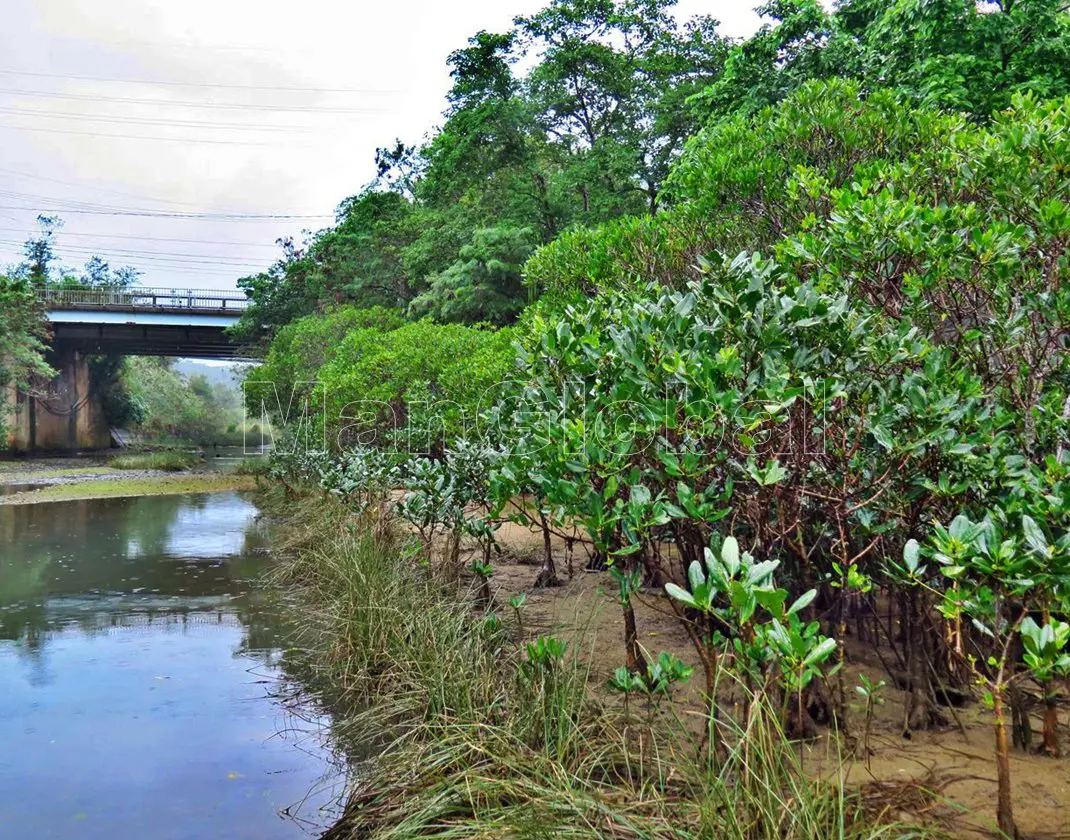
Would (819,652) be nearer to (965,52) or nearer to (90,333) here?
(965,52)

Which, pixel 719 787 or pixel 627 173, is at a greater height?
pixel 627 173

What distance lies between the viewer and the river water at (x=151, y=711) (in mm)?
4414

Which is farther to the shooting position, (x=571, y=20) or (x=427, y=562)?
(x=571, y=20)

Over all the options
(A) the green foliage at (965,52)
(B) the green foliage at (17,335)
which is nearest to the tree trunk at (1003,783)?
(A) the green foliage at (965,52)

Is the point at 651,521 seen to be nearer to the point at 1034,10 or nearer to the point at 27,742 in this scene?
the point at 27,742

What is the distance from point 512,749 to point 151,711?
3.12 meters

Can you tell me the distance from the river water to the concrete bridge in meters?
32.2

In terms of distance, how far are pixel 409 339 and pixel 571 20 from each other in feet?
39.6

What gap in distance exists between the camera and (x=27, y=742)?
5.21 metres

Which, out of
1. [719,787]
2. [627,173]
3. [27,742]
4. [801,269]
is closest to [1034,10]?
[801,269]

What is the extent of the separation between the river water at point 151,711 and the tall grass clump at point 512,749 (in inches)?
16.1

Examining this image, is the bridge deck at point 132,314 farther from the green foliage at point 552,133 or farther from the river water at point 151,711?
the river water at point 151,711

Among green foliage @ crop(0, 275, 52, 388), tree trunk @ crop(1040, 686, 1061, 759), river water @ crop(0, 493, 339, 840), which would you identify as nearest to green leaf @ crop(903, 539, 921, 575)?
tree trunk @ crop(1040, 686, 1061, 759)

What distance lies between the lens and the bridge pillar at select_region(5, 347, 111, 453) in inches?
1527
